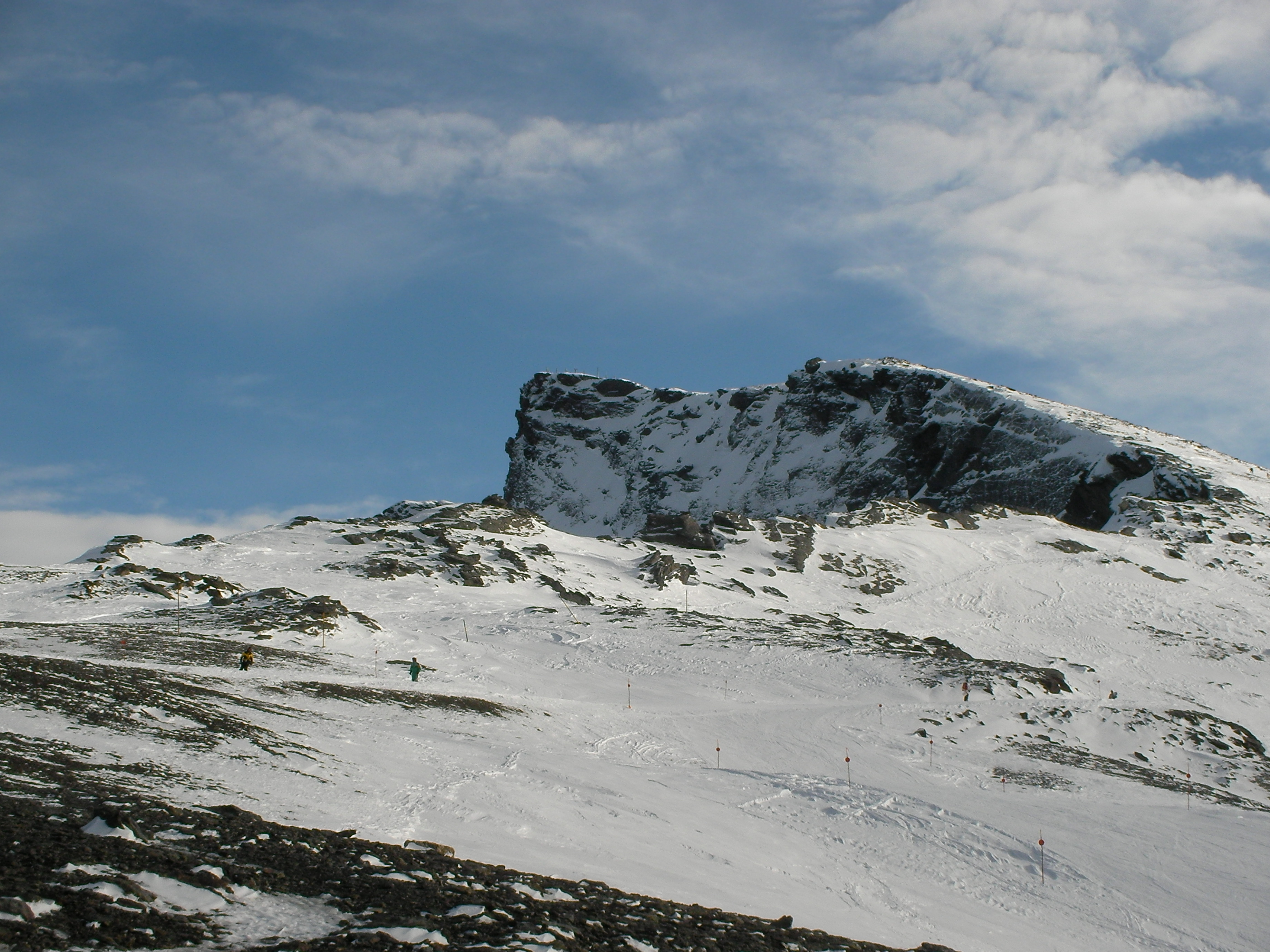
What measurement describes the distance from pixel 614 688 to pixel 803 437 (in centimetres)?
13588

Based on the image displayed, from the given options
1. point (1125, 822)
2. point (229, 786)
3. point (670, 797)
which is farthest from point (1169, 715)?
point (229, 786)

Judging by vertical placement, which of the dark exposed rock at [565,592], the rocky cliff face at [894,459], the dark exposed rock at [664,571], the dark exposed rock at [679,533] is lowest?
the dark exposed rock at [565,592]

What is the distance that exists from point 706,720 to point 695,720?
0.36 meters

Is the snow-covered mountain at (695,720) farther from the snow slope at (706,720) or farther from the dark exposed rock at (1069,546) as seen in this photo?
the dark exposed rock at (1069,546)

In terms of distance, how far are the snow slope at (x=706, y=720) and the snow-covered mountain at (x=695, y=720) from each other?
0.14 m

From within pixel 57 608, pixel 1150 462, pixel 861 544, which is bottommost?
pixel 57 608

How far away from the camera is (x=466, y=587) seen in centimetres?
5303

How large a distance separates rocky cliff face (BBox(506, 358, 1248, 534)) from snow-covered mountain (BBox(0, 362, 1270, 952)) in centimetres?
3502

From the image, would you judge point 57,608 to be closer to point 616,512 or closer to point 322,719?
point 322,719

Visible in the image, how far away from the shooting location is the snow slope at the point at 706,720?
571 inches

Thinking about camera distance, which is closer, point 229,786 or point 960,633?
point 229,786

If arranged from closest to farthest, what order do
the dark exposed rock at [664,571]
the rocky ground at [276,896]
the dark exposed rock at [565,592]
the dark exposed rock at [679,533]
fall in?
the rocky ground at [276,896], the dark exposed rock at [565,592], the dark exposed rock at [664,571], the dark exposed rock at [679,533]

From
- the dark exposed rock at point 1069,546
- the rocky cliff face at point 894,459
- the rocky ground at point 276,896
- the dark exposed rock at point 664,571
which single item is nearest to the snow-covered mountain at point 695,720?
the rocky ground at point 276,896

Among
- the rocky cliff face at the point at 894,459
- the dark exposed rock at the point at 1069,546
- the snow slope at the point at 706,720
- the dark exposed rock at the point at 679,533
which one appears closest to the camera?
the snow slope at the point at 706,720
